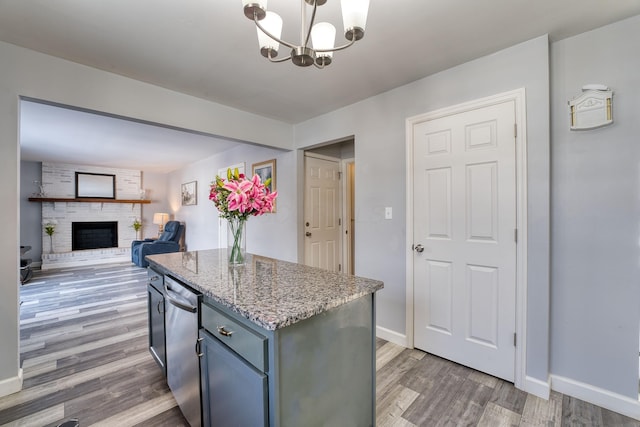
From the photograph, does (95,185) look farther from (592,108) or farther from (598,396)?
(598,396)

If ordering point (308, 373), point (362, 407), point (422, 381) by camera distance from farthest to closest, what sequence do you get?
point (422, 381) < point (362, 407) < point (308, 373)

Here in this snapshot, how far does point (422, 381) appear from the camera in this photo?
6.44ft

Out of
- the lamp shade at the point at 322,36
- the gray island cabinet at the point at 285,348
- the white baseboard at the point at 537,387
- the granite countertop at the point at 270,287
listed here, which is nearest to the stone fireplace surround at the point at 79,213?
the granite countertop at the point at 270,287

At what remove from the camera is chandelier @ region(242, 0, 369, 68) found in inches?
42.3

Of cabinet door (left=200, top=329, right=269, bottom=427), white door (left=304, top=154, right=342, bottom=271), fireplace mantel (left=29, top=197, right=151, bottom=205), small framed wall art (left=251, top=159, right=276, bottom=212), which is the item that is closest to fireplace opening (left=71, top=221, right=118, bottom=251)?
fireplace mantel (left=29, top=197, right=151, bottom=205)

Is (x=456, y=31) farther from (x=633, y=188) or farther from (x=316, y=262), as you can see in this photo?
(x=316, y=262)

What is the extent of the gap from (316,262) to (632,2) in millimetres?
3398

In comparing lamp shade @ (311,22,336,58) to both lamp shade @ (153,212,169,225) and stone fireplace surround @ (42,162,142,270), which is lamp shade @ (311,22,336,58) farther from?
stone fireplace surround @ (42,162,142,270)

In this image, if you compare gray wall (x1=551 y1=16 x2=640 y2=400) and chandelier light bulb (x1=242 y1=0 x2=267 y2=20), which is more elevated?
chandelier light bulb (x1=242 y1=0 x2=267 y2=20)

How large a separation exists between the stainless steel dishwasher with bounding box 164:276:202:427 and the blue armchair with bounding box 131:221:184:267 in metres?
4.34

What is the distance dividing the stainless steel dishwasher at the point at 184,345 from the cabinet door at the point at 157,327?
0.12 m

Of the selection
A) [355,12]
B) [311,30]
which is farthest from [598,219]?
[311,30]

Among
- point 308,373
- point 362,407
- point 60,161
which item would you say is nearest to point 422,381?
point 362,407

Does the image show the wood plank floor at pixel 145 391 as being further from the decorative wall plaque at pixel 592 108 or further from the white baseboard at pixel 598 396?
the decorative wall plaque at pixel 592 108
